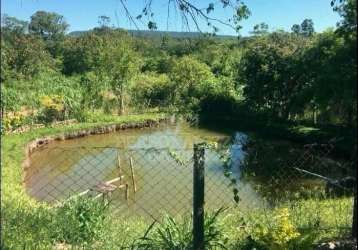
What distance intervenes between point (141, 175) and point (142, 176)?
161mm

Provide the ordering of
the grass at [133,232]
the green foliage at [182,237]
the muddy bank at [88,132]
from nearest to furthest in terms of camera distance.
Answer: the grass at [133,232]
the green foliage at [182,237]
the muddy bank at [88,132]

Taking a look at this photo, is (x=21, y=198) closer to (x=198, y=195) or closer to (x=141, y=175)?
(x=141, y=175)

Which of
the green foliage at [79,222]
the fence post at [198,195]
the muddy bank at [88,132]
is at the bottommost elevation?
the muddy bank at [88,132]

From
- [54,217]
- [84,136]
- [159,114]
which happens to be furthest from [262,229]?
[159,114]

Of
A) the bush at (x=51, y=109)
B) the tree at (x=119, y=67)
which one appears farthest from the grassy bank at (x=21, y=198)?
the tree at (x=119, y=67)

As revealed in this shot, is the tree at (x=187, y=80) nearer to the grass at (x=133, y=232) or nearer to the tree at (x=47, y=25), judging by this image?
the grass at (x=133, y=232)

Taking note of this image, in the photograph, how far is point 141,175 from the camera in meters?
13.5

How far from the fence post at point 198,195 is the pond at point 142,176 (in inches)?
104

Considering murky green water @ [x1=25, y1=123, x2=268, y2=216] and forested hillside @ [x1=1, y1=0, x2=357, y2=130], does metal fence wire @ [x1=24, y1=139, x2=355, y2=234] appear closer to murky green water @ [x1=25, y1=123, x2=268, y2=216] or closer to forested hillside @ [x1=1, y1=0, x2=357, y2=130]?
murky green water @ [x1=25, y1=123, x2=268, y2=216]

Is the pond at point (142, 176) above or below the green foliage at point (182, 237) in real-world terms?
below

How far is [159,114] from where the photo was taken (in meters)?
26.3

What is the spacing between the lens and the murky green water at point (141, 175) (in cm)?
1028

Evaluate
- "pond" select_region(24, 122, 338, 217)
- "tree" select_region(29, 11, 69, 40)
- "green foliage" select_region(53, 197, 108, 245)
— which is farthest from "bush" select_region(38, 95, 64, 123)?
"tree" select_region(29, 11, 69, 40)

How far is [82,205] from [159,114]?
2071 centimetres
